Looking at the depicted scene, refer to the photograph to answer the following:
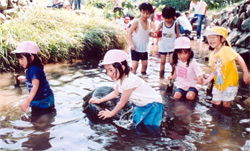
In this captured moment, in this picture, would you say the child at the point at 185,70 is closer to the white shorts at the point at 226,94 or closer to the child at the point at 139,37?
the white shorts at the point at 226,94

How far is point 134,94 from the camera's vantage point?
3242 millimetres

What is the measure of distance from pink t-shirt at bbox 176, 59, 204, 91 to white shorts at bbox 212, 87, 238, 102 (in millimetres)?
416

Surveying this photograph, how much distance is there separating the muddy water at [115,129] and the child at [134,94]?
0.23 meters

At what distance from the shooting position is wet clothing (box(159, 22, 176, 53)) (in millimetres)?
5895

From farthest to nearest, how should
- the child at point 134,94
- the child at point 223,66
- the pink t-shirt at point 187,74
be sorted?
1. the pink t-shirt at point 187,74
2. the child at point 223,66
3. the child at point 134,94

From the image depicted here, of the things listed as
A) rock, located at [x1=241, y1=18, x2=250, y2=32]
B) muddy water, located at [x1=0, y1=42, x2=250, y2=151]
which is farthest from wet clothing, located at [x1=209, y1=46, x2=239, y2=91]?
rock, located at [x1=241, y1=18, x2=250, y2=32]

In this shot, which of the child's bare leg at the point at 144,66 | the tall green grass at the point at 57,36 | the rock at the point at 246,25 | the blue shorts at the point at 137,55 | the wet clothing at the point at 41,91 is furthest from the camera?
the rock at the point at 246,25

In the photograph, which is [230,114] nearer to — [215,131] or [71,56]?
[215,131]

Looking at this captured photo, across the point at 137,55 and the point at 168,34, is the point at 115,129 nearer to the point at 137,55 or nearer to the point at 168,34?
the point at 137,55

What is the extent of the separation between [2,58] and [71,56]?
78.1 inches

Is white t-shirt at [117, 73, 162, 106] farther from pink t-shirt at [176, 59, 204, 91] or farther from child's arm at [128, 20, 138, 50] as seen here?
child's arm at [128, 20, 138, 50]

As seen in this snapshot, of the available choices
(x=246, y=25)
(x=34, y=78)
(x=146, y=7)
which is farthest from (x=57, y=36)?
→ (x=246, y=25)

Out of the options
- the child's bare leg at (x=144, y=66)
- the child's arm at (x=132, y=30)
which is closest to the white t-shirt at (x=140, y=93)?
the child's arm at (x=132, y=30)

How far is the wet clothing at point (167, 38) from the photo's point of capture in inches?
232
